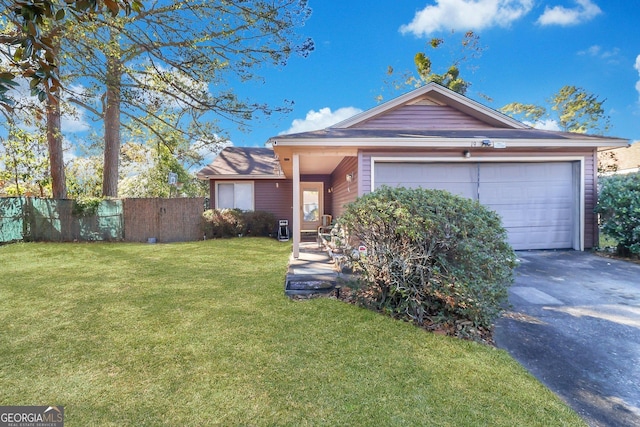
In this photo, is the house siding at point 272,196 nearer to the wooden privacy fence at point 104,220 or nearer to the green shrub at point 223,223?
the green shrub at point 223,223

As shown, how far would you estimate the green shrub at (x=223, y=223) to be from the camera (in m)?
10.9

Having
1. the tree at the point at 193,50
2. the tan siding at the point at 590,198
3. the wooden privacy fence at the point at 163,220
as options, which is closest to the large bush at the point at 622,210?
the tan siding at the point at 590,198

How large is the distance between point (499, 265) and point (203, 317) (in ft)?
11.4

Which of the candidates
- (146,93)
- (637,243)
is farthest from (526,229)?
(146,93)

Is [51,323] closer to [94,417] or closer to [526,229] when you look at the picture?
[94,417]

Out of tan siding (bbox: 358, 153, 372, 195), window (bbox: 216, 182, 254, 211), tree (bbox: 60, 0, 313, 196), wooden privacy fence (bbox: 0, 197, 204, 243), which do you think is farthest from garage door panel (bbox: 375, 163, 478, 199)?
window (bbox: 216, 182, 254, 211)

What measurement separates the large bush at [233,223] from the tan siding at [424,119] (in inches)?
221

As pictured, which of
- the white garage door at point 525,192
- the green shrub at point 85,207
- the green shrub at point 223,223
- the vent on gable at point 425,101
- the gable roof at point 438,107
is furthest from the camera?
the green shrub at point 223,223

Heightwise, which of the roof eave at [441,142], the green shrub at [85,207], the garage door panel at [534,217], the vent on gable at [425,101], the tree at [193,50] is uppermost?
the tree at [193,50]

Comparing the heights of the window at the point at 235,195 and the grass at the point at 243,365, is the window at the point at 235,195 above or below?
above

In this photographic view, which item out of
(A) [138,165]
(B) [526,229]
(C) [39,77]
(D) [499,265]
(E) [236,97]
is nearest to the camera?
(C) [39,77]

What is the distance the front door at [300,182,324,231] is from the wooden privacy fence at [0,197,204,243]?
14.7ft

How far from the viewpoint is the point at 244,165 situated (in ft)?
44.6

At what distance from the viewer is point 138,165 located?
2067cm
